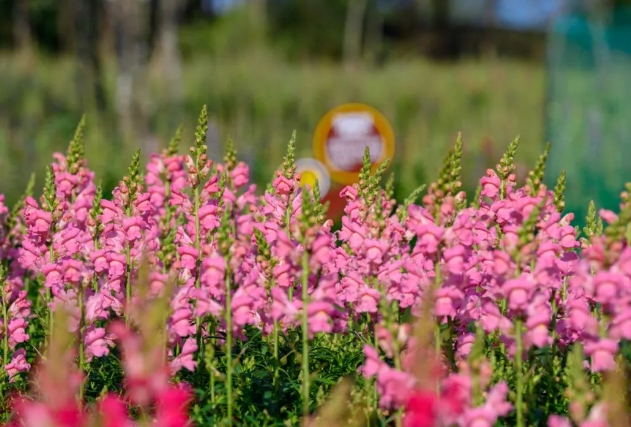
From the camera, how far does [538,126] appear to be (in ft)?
52.7

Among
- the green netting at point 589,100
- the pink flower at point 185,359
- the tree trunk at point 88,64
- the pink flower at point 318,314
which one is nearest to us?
the pink flower at point 318,314

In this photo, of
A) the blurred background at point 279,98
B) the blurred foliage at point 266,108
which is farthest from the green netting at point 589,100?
the blurred foliage at point 266,108

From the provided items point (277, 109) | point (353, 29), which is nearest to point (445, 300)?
point (277, 109)

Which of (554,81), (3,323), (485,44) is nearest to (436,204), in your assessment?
(3,323)

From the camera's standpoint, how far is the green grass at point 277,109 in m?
10.5

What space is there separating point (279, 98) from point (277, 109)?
1.21ft

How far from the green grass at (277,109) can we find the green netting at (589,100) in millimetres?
1625

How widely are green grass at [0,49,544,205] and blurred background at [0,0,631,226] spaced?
31 mm

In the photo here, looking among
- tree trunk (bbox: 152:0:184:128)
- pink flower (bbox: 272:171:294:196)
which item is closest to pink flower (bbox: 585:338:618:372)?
pink flower (bbox: 272:171:294:196)

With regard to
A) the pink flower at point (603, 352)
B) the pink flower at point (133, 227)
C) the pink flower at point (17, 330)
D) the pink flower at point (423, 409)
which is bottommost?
the pink flower at point (423, 409)

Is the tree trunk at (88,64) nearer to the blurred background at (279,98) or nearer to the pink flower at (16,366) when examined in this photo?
the blurred background at (279,98)

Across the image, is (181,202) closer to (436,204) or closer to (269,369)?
(269,369)

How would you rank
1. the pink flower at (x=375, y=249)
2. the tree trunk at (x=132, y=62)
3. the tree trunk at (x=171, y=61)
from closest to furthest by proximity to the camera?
the pink flower at (x=375, y=249), the tree trunk at (x=132, y=62), the tree trunk at (x=171, y=61)

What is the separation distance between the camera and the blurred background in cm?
895
